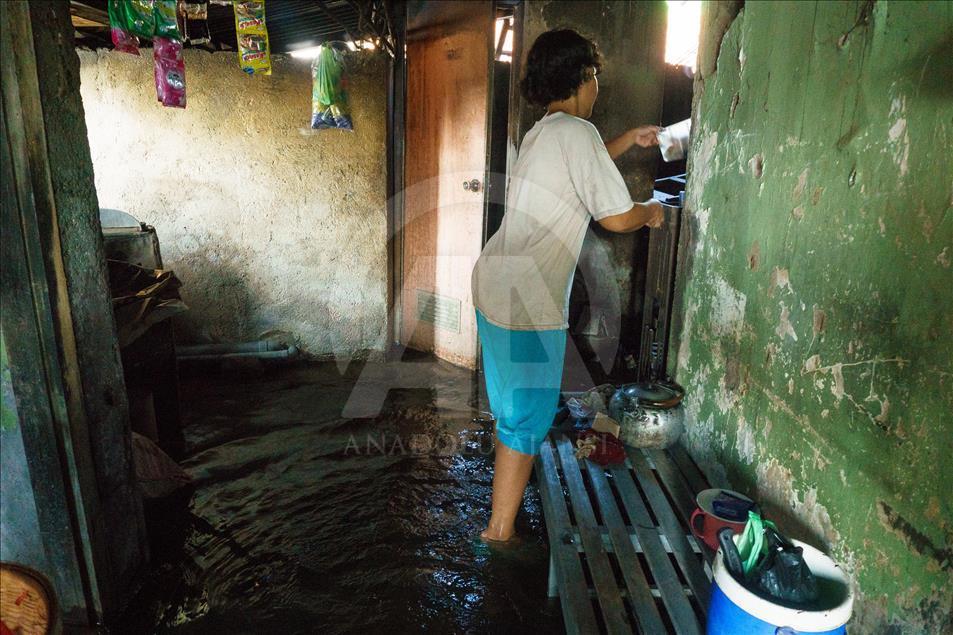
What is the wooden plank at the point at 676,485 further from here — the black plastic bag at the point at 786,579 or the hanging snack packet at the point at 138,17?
the hanging snack packet at the point at 138,17

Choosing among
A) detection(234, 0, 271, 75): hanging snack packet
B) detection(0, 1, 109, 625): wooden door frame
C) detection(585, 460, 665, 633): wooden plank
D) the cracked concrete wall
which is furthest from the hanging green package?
detection(585, 460, 665, 633): wooden plank

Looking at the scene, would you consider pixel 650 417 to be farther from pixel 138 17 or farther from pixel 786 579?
pixel 138 17

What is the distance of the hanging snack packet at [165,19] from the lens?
3609mm

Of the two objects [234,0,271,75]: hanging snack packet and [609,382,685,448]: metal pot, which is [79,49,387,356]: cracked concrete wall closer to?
[234,0,271,75]: hanging snack packet

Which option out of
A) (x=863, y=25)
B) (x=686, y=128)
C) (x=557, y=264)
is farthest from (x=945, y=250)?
(x=686, y=128)

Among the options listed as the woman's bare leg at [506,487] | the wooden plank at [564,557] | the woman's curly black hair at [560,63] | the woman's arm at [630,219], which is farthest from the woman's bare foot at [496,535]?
the woman's curly black hair at [560,63]

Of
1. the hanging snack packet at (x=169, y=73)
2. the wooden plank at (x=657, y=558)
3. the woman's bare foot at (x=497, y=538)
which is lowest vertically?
the woman's bare foot at (x=497, y=538)

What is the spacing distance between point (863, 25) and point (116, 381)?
3061mm

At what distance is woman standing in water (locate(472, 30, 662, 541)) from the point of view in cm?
248

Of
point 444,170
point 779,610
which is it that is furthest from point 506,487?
point 444,170

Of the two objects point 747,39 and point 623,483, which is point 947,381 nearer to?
point 623,483

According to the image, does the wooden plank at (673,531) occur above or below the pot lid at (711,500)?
below

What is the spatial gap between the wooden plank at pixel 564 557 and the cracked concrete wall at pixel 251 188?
3243 mm

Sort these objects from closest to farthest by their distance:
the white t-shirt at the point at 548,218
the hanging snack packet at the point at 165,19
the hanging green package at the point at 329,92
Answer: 1. the white t-shirt at the point at 548,218
2. the hanging snack packet at the point at 165,19
3. the hanging green package at the point at 329,92
